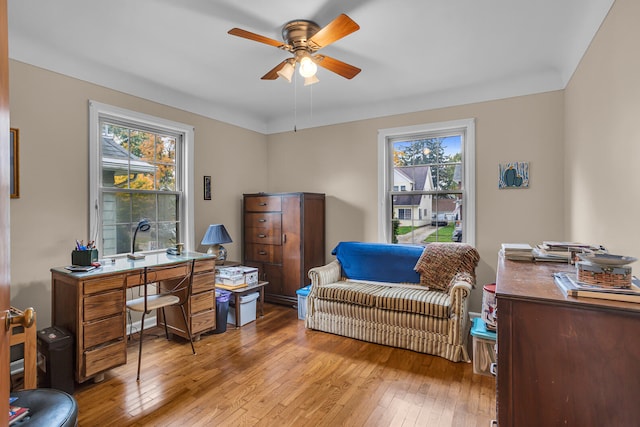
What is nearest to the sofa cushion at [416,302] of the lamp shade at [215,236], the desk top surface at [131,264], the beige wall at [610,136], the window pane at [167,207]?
the beige wall at [610,136]

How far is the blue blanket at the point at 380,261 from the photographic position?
141 inches

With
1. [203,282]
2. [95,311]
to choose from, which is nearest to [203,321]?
[203,282]

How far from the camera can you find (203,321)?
319 cm

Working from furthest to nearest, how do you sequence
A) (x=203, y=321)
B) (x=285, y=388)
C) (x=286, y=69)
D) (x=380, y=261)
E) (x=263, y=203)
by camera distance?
(x=263, y=203) < (x=380, y=261) < (x=203, y=321) < (x=286, y=69) < (x=285, y=388)

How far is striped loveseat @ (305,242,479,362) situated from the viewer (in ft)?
9.34

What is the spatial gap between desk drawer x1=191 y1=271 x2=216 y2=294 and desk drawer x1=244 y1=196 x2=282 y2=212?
1.28 metres

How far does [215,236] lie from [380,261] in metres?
1.92

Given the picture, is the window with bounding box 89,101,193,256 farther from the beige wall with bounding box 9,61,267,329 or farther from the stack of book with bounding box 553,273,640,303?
the stack of book with bounding box 553,273,640,303

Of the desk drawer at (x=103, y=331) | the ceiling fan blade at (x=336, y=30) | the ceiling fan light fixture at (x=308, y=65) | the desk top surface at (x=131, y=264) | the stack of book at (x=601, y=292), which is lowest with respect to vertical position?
the desk drawer at (x=103, y=331)

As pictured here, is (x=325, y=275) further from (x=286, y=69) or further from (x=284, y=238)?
(x=286, y=69)

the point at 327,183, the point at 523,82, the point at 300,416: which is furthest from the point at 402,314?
the point at 523,82

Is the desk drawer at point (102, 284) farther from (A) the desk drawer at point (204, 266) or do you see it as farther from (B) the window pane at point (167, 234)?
(B) the window pane at point (167, 234)

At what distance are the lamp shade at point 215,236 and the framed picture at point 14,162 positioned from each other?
1.68 m

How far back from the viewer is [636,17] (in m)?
1.57
